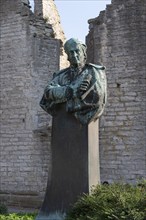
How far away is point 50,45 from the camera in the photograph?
11547mm

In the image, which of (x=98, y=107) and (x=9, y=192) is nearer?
(x=98, y=107)

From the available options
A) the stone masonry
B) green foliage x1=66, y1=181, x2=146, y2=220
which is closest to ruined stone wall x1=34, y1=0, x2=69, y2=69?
the stone masonry

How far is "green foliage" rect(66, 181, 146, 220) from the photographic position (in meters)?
3.57

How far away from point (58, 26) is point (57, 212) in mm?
10207

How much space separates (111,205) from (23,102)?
7868 mm

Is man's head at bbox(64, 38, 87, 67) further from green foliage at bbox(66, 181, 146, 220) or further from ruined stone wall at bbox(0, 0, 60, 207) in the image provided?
ruined stone wall at bbox(0, 0, 60, 207)

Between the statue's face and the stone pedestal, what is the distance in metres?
0.52

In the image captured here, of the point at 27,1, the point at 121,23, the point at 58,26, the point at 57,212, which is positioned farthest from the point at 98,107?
the point at 58,26

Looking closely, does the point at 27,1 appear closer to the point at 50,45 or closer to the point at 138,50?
the point at 50,45

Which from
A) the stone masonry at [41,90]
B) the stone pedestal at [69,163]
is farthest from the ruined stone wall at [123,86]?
the stone pedestal at [69,163]

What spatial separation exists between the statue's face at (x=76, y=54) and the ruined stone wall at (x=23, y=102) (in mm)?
6376

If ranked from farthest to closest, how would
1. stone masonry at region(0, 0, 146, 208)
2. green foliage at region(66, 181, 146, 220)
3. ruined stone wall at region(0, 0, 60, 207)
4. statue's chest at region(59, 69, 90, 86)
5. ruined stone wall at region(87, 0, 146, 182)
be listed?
ruined stone wall at region(0, 0, 60, 207)
stone masonry at region(0, 0, 146, 208)
ruined stone wall at region(87, 0, 146, 182)
statue's chest at region(59, 69, 90, 86)
green foliage at region(66, 181, 146, 220)

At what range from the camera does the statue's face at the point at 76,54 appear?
4453 mm

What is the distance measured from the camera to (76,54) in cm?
448
